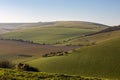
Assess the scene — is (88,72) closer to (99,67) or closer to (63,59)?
(99,67)

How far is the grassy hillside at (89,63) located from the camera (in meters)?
59.0

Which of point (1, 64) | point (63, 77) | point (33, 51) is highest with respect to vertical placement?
point (63, 77)

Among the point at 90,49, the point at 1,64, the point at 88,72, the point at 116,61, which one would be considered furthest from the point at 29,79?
the point at 90,49

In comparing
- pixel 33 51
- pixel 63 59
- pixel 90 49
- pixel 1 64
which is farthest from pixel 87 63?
pixel 33 51

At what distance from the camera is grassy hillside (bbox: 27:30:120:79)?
59000mm

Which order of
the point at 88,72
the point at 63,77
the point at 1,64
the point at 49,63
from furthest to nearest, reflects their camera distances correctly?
the point at 49,63 < the point at 88,72 < the point at 1,64 < the point at 63,77

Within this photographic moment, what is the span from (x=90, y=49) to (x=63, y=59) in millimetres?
12241

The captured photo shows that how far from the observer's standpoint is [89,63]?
65.8 m

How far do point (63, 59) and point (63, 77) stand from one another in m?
49.6

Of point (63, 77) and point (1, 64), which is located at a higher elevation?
point (63, 77)

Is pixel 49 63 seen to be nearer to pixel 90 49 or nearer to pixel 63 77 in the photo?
pixel 90 49

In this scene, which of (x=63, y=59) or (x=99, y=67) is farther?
(x=63, y=59)

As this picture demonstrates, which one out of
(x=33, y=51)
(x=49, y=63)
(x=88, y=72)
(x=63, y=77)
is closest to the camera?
(x=63, y=77)

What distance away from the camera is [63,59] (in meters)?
72.3
